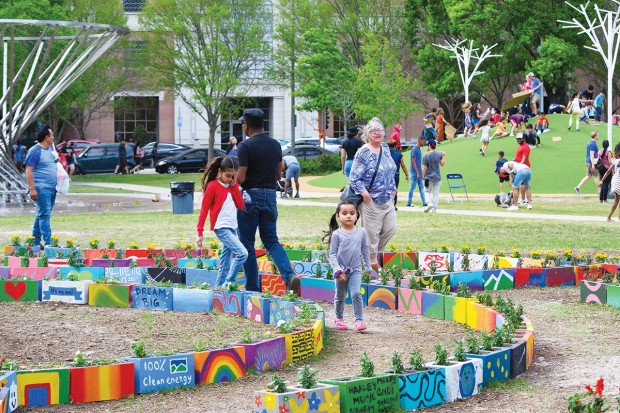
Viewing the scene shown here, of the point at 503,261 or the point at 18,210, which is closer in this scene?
the point at 503,261

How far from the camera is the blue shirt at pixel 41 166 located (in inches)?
643

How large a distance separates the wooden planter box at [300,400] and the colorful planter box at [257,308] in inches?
147

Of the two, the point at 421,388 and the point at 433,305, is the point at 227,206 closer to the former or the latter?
the point at 433,305

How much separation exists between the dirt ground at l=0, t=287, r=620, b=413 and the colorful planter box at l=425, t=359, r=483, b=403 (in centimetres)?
8

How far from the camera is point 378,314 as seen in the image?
11297 millimetres

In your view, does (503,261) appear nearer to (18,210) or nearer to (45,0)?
(18,210)

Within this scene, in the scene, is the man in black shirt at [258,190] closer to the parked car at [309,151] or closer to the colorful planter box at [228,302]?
the colorful planter box at [228,302]

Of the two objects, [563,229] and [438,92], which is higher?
[438,92]

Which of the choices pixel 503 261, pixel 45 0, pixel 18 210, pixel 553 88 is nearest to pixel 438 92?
pixel 553 88

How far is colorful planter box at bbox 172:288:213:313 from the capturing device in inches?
438

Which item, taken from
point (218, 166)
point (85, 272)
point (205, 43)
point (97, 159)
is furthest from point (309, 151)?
point (218, 166)

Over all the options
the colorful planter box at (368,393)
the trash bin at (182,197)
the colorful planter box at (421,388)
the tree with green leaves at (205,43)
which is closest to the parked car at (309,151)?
the tree with green leaves at (205,43)

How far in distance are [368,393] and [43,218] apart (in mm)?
10343

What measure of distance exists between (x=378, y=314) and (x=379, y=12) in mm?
53347
